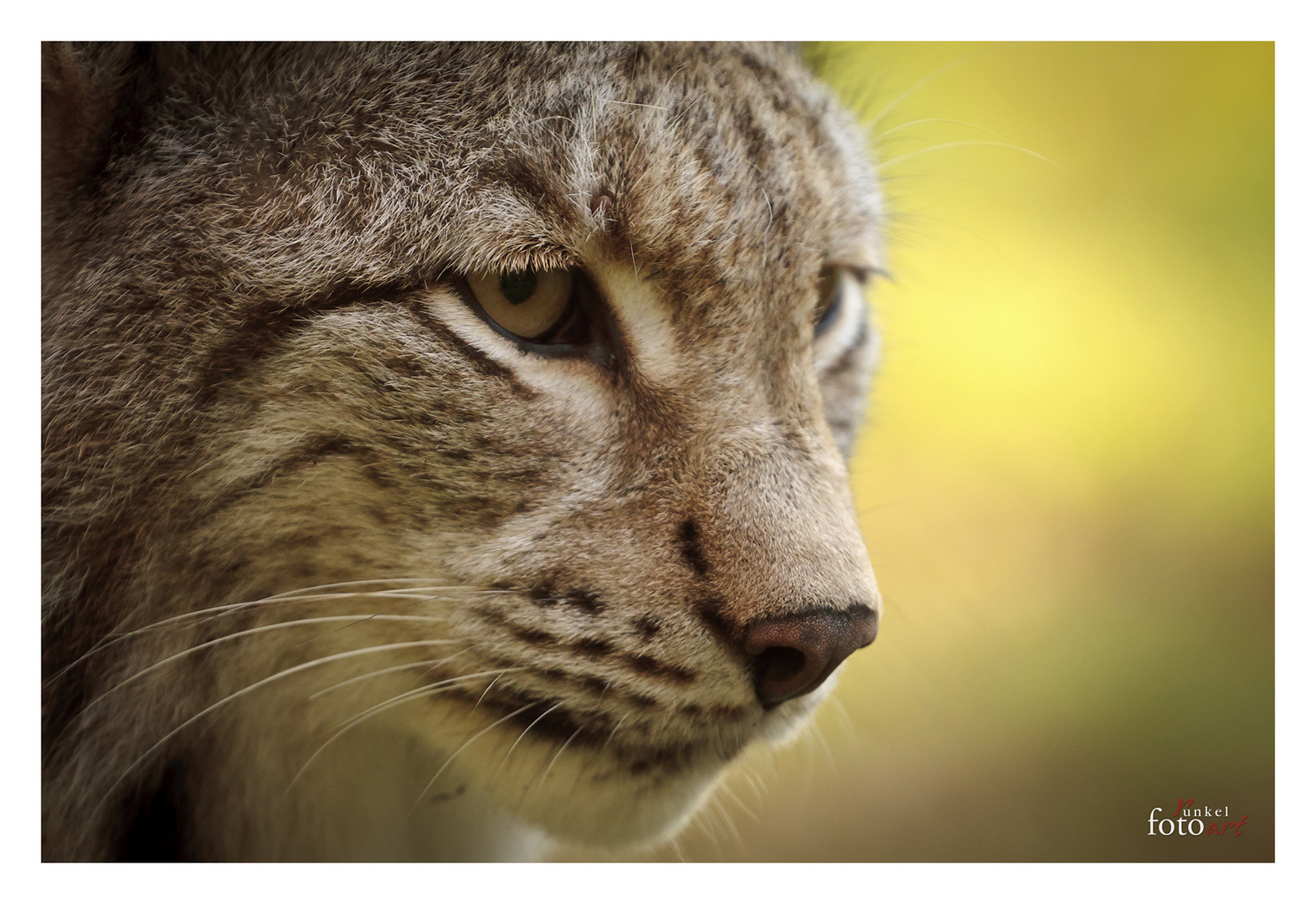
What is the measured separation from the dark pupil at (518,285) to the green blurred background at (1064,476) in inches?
29.5

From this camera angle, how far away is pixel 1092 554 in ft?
6.15

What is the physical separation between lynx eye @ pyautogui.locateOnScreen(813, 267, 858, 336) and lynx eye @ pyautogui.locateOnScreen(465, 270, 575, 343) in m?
0.48

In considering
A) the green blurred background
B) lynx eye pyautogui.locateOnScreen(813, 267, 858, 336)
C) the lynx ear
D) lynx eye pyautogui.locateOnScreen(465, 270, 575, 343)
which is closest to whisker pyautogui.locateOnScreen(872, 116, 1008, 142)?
the green blurred background

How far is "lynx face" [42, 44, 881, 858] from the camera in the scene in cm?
132

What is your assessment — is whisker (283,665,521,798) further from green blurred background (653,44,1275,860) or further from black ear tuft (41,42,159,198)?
black ear tuft (41,42,159,198)

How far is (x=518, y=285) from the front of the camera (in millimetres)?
1373

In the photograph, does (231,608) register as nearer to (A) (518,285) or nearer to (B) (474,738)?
(B) (474,738)

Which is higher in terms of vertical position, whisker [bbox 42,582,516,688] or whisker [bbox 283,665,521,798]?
whisker [bbox 42,582,516,688]

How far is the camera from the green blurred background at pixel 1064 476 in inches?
66.7

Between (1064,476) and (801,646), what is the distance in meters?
0.84

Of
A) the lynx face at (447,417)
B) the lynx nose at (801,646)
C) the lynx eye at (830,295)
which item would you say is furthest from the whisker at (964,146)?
the lynx nose at (801,646)

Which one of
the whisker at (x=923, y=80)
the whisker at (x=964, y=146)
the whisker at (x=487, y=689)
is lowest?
the whisker at (x=487, y=689)

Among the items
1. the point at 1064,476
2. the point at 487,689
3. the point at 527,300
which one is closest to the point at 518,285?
the point at 527,300

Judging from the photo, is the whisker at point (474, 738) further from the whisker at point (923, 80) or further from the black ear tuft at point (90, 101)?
the whisker at point (923, 80)
